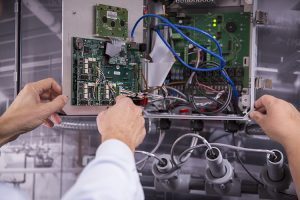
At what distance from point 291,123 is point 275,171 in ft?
1.61

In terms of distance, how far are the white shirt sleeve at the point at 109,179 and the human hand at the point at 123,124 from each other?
8cm

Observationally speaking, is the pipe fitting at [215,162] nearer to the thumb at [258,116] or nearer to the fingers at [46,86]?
the thumb at [258,116]

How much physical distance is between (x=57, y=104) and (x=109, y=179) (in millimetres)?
605

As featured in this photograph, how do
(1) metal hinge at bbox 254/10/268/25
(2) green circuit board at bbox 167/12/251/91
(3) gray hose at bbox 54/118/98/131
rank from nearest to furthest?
(1) metal hinge at bbox 254/10/268/25
(2) green circuit board at bbox 167/12/251/91
(3) gray hose at bbox 54/118/98/131

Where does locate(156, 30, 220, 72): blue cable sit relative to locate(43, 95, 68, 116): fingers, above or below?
above

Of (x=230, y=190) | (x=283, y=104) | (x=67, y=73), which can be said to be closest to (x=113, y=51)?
(x=67, y=73)

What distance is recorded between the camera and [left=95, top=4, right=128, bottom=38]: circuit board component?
1.53 metres

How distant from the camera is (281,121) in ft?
4.27

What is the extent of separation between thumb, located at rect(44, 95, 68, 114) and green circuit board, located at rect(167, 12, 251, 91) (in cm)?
55

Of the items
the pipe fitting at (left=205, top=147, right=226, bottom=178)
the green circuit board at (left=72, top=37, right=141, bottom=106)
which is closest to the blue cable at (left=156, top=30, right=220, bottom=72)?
the green circuit board at (left=72, top=37, right=141, bottom=106)

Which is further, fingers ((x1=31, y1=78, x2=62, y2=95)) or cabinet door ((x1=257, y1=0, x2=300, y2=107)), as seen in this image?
cabinet door ((x1=257, y1=0, x2=300, y2=107))

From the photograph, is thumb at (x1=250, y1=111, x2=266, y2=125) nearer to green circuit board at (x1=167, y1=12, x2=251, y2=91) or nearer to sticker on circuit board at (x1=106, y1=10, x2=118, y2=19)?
green circuit board at (x1=167, y1=12, x2=251, y2=91)

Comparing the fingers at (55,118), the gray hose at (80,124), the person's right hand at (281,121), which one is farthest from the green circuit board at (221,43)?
the gray hose at (80,124)

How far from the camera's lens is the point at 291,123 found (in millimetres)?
1299
